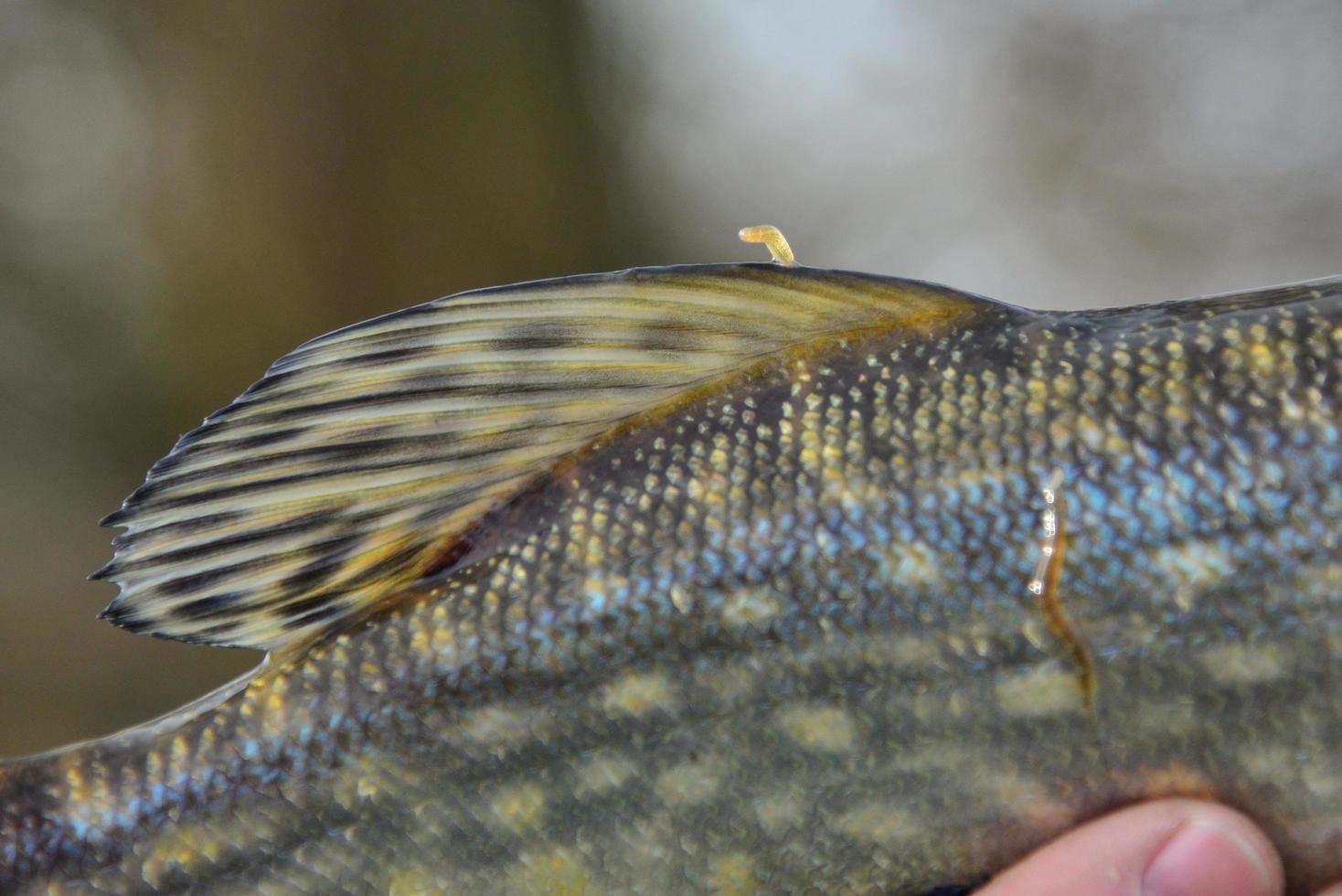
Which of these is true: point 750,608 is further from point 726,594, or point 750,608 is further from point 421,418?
point 421,418

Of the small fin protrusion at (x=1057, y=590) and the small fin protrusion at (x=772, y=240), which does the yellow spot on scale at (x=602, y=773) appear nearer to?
the small fin protrusion at (x=1057, y=590)

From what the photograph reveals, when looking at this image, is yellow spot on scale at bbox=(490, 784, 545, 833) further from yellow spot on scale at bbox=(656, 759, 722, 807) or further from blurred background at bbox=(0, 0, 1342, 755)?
blurred background at bbox=(0, 0, 1342, 755)

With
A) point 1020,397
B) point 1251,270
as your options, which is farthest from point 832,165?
point 1020,397

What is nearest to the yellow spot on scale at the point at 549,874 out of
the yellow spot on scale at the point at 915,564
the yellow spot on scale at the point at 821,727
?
the yellow spot on scale at the point at 821,727

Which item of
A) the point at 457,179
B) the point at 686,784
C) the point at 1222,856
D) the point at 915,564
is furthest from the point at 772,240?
the point at 457,179

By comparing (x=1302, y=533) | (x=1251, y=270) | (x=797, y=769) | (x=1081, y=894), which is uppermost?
(x=1251, y=270)

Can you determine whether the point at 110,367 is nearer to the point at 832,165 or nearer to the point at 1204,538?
the point at 832,165

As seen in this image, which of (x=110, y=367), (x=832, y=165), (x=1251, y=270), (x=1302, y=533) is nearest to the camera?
(x=1302, y=533)

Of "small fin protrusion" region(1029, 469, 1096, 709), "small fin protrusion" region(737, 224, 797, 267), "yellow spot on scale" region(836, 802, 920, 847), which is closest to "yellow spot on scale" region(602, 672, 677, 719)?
"yellow spot on scale" region(836, 802, 920, 847)
